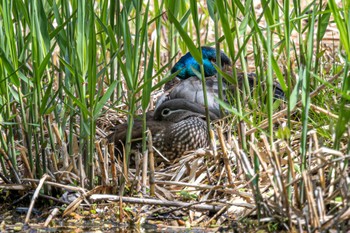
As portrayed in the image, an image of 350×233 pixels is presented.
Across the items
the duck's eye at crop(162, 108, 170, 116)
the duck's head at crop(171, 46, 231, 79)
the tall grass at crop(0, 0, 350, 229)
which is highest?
the tall grass at crop(0, 0, 350, 229)

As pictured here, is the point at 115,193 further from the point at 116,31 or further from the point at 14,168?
the point at 116,31

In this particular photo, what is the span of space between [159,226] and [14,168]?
0.84 meters

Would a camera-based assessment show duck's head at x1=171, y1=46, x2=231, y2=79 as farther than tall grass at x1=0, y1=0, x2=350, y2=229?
Yes

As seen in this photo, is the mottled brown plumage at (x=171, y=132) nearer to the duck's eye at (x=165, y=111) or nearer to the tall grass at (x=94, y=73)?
the duck's eye at (x=165, y=111)

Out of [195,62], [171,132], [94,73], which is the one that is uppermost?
[94,73]

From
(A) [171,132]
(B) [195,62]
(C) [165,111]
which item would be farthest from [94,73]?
(B) [195,62]

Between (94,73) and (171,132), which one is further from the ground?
(94,73)

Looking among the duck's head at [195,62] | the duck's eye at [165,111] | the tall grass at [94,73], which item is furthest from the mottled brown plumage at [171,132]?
the duck's head at [195,62]

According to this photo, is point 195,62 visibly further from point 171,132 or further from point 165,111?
point 171,132

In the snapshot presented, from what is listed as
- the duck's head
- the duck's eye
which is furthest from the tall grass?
the duck's head

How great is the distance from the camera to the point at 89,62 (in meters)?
3.81

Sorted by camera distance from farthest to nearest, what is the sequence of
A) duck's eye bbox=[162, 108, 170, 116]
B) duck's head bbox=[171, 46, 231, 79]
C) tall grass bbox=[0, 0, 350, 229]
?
duck's head bbox=[171, 46, 231, 79], duck's eye bbox=[162, 108, 170, 116], tall grass bbox=[0, 0, 350, 229]

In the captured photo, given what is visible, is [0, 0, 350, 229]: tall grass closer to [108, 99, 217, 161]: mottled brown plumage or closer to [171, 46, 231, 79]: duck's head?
[108, 99, 217, 161]: mottled brown plumage

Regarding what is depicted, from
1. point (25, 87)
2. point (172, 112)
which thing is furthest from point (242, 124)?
point (172, 112)
